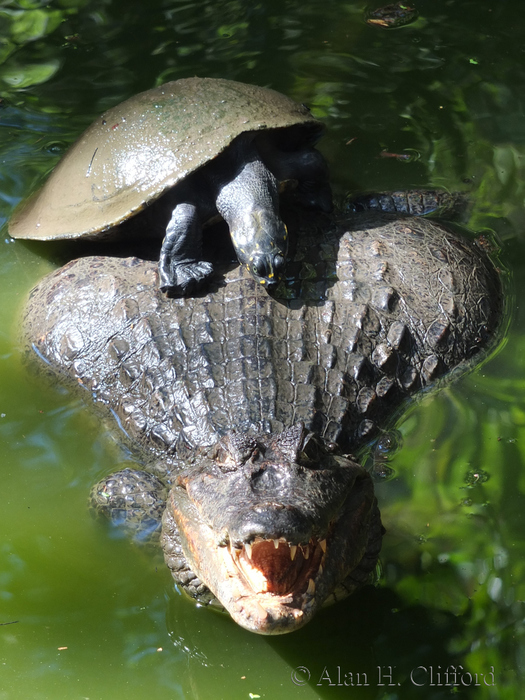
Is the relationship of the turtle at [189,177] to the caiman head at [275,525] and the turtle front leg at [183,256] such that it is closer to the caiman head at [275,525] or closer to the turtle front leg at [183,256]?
the turtle front leg at [183,256]

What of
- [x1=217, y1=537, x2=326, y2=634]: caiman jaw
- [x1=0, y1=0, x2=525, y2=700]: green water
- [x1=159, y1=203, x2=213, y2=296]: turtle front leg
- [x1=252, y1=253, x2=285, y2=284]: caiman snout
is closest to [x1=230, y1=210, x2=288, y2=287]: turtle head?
[x1=252, y1=253, x2=285, y2=284]: caiman snout

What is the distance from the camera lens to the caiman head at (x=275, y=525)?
93.4 inches

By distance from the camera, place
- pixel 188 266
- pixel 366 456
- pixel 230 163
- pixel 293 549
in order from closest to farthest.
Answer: pixel 293 549 < pixel 366 456 < pixel 188 266 < pixel 230 163

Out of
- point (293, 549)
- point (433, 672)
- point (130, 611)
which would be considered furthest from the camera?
point (130, 611)

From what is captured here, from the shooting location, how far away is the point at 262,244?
3818 mm

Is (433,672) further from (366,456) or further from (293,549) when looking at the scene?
(366,456)

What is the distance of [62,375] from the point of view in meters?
3.97

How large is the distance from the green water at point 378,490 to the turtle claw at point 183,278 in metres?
0.82

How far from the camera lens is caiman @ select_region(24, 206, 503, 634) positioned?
254cm

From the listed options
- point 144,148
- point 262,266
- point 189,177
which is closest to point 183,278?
point 262,266

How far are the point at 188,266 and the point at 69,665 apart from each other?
81.0 inches

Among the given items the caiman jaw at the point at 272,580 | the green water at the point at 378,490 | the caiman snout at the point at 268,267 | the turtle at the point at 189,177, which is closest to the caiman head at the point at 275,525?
the caiman jaw at the point at 272,580

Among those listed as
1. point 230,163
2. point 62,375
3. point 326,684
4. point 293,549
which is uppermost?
point 230,163

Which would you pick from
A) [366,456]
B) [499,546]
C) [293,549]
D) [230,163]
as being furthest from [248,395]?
[230,163]
